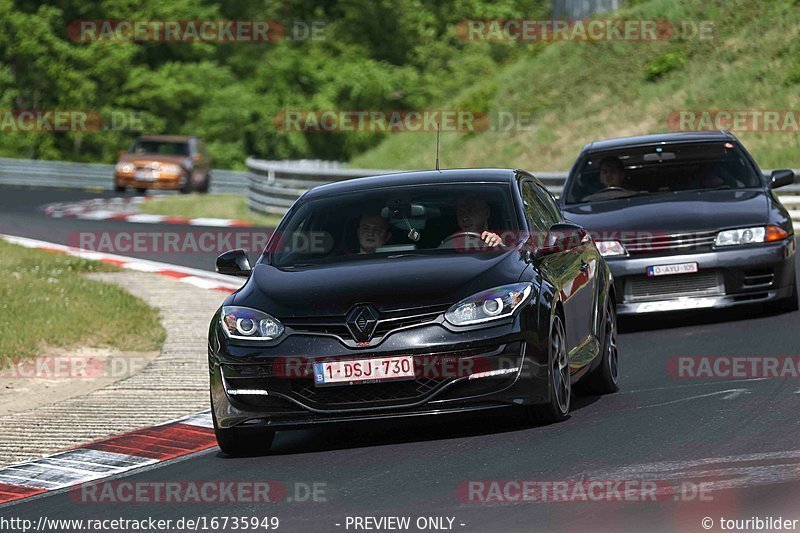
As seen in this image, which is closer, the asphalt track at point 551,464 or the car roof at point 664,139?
the asphalt track at point 551,464

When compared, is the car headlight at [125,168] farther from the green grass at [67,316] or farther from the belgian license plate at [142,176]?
the green grass at [67,316]

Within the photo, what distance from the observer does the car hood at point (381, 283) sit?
27.6 feet

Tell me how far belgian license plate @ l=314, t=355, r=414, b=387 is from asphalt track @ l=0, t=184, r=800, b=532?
406 millimetres

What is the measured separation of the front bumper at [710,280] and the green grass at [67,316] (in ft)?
13.4

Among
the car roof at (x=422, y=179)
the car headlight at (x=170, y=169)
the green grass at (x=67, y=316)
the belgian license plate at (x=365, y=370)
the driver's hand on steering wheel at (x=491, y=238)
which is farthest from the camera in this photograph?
the car headlight at (x=170, y=169)

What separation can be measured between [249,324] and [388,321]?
80 cm

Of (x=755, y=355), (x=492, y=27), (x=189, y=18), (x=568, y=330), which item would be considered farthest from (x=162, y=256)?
(x=492, y=27)

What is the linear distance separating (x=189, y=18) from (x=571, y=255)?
58.6m

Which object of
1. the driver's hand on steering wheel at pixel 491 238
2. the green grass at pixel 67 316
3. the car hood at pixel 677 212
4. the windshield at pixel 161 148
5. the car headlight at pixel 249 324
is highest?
the driver's hand on steering wheel at pixel 491 238

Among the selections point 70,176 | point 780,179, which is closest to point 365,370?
point 780,179

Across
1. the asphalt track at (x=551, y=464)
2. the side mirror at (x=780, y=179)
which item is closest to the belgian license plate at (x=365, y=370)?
the asphalt track at (x=551, y=464)

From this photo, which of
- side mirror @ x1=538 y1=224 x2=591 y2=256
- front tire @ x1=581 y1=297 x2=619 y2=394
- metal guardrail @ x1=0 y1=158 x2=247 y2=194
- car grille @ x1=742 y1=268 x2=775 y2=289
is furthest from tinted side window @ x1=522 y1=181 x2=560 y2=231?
metal guardrail @ x1=0 y1=158 x2=247 y2=194

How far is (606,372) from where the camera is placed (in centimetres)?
1021

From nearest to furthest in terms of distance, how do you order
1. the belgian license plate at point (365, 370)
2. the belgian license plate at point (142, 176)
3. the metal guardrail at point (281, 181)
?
1. the belgian license plate at point (365, 370)
2. the metal guardrail at point (281, 181)
3. the belgian license plate at point (142, 176)
